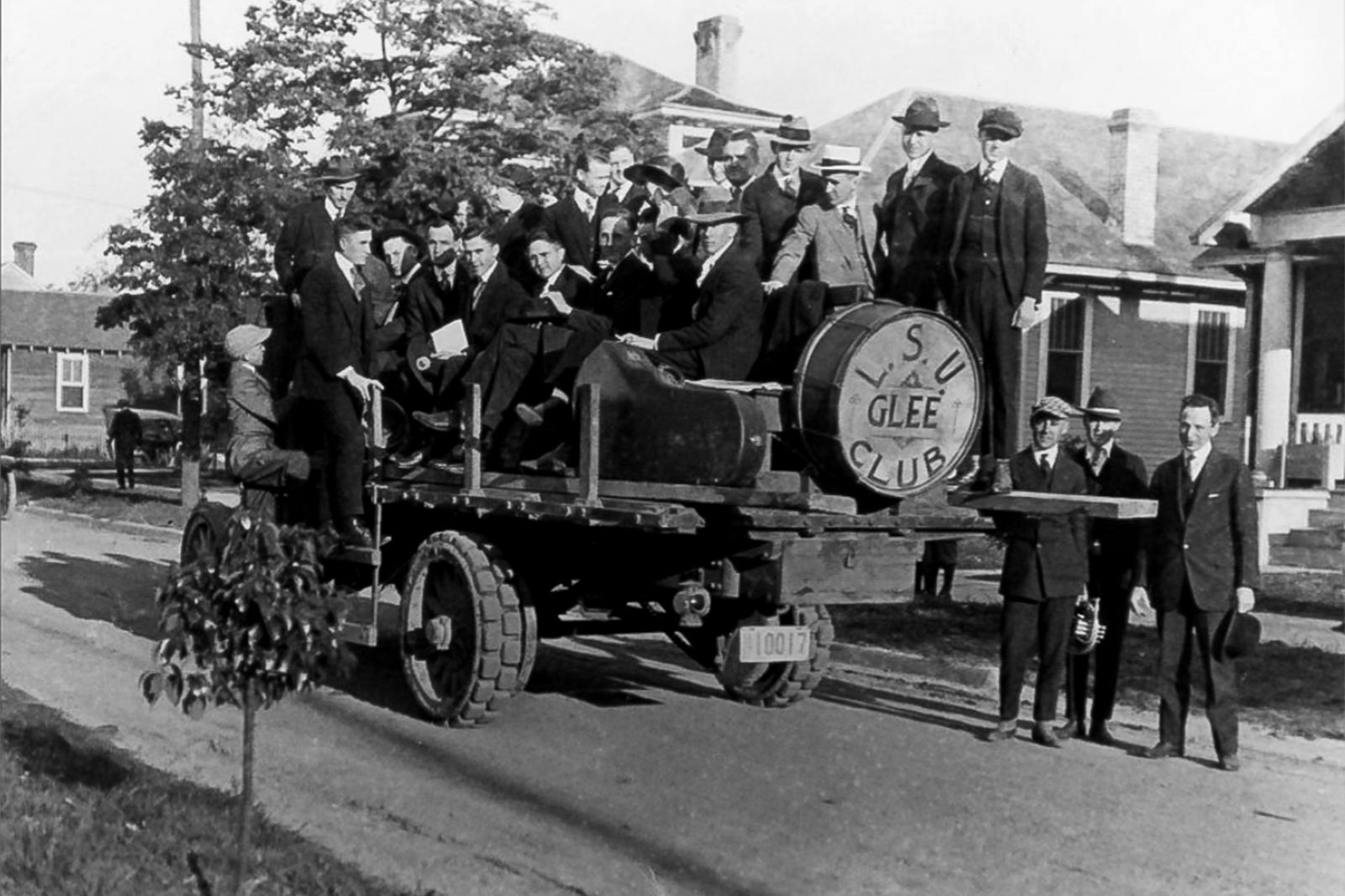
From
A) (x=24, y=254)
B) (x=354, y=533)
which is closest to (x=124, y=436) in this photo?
(x=354, y=533)

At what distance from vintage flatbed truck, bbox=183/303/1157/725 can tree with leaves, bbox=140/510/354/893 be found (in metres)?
1.60

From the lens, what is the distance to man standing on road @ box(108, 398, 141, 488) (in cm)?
1334

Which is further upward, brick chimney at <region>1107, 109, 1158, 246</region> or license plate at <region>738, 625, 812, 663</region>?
brick chimney at <region>1107, 109, 1158, 246</region>

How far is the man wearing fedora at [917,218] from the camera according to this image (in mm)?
8781

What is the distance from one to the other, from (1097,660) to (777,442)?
2.11 metres

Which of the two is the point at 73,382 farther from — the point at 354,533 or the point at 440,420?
the point at 440,420

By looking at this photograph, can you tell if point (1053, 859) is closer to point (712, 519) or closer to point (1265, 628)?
point (712, 519)

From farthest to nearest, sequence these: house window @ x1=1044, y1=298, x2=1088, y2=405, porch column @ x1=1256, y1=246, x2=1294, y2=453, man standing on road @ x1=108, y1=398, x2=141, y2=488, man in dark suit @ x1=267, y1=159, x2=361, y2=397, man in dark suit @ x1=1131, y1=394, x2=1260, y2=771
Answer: house window @ x1=1044, y1=298, x2=1088, y2=405, porch column @ x1=1256, y1=246, x2=1294, y2=453, man standing on road @ x1=108, y1=398, x2=141, y2=488, man in dark suit @ x1=267, y1=159, x2=361, y2=397, man in dark suit @ x1=1131, y1=394, x2=1260, y2=771

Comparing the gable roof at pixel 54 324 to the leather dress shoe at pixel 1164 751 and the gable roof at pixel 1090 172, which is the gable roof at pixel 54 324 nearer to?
the gable roof at pixel 1090 172

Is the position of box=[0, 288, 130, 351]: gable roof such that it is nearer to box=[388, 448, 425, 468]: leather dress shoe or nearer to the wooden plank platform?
box=[388, 448, 425, 468]: leather dress shoe

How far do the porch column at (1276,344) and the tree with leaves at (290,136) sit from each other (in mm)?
6316

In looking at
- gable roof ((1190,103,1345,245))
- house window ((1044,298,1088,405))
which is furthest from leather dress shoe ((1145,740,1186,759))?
house window ((1044,298,1088,405))

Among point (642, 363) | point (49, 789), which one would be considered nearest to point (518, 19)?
point (642, 363)

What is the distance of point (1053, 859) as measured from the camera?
6.20 metres
